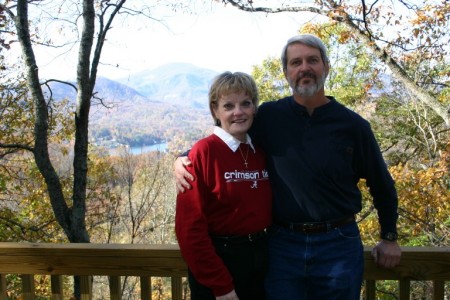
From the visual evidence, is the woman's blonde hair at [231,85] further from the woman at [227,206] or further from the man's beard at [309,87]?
the man's beard at [309,87]

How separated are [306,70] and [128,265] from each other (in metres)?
1.17

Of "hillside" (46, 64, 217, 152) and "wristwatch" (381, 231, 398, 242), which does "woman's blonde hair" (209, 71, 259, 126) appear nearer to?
"hillside" (46, 64, 217, 152)

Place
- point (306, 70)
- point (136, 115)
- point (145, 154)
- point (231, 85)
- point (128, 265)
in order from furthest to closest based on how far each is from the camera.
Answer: point (136, 115) → point (145, 154) → point (128, 265) → point (306, 70) → point (231, 85)

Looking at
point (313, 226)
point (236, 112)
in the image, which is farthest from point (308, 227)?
point (236, 112)

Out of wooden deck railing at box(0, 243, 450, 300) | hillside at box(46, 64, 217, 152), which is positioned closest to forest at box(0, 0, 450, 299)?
hillside at box(46, 64, 217, 152)

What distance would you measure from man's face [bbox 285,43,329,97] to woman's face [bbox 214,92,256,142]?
25cm

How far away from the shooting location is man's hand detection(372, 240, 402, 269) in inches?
67.6

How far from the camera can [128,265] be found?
186 cm

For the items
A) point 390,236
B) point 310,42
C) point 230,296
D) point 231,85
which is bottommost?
point 230,296

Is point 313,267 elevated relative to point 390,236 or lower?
lower

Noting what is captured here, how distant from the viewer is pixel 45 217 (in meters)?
10.3

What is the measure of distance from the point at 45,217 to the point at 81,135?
6296 mm

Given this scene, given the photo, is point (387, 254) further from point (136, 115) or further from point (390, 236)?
point (136, 115)

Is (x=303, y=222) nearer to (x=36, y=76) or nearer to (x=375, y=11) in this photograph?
(x=36, y=76)
